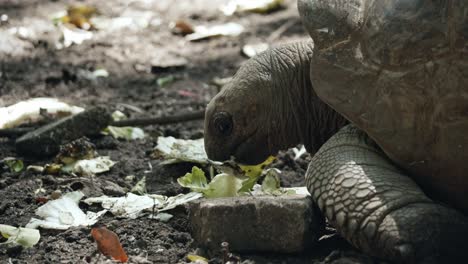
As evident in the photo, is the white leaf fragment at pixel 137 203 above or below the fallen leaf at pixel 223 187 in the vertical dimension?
below

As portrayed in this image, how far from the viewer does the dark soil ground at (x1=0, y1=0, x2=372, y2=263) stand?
3.46m

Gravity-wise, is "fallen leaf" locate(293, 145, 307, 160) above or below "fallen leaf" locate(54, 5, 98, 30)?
above

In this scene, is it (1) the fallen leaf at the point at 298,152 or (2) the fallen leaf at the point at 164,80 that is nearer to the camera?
(1) the fallen leaf at the point at 298,152

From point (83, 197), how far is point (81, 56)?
10.6 feet

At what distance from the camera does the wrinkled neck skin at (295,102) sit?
4.20 meters

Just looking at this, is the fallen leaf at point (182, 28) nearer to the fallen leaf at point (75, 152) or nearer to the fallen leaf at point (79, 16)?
the fallen leaf at point (79, 16)

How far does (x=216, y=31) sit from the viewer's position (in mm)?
7973

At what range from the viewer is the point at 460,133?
10.2ft

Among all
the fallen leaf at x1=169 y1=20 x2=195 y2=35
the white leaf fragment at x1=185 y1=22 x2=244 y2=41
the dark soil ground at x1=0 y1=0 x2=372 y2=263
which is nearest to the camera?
the dark soil ground at x1=0 y1=0 x2=372 y2=263

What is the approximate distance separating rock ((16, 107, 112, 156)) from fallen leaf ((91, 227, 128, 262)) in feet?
5.01

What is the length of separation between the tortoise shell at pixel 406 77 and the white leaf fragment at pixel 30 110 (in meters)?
2.42

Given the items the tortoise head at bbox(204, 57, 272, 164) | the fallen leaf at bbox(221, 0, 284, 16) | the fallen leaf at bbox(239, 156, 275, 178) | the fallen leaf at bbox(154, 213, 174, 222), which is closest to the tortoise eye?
the tortoise head at bbox(204, 57, 272, 164)

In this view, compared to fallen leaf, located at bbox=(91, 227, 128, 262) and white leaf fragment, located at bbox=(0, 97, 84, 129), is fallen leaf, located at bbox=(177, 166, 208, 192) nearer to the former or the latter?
fallen leaf, located at bbox=(91, 227, 128, 262)

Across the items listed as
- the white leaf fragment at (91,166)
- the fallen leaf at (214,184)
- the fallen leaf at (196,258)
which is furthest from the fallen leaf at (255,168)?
the fallen leaf at (196,258)
